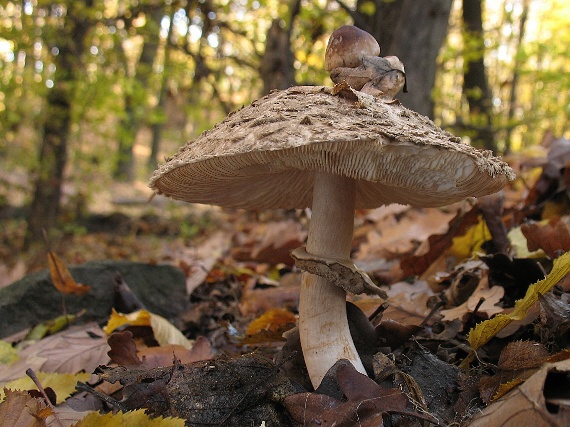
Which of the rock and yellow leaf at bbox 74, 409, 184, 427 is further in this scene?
the rock

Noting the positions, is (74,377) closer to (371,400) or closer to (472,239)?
(371,400)

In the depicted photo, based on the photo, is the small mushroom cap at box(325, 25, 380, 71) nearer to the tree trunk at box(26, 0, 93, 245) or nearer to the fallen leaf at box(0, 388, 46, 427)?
the fallen leaf at box(0, 388, 46, 427)

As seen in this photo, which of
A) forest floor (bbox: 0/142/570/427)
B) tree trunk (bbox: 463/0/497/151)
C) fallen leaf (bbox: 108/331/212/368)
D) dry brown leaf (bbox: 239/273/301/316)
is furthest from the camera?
tree trunk (bbox: 463/0/497/151)

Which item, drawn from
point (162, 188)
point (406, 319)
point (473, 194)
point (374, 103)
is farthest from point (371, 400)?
point (162, 188)

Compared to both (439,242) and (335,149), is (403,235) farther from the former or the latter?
(335,149)

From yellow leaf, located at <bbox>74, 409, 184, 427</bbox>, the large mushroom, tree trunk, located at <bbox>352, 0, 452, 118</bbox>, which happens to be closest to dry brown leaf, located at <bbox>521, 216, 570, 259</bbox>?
the large mushroom

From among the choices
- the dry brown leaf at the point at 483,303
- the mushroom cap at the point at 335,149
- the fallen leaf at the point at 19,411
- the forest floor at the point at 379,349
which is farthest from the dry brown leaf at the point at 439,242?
the fallen leaf at the point at 19,411

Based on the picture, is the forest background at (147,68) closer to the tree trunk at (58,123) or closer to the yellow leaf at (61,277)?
the tree trunk at (58,123)
